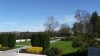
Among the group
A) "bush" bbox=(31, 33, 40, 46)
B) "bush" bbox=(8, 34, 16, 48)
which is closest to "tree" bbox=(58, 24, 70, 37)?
"bush" bbox=(8, 34, 16, 48)

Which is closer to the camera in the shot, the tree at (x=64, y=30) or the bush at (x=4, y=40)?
the bush at (x=4, y=40)

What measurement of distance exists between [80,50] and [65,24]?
72.5 metres

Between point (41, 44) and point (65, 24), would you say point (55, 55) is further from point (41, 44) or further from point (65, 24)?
point (65, 24)

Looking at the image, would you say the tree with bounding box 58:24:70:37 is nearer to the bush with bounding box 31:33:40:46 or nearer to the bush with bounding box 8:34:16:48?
the bush with bounding box 8:34:16:48

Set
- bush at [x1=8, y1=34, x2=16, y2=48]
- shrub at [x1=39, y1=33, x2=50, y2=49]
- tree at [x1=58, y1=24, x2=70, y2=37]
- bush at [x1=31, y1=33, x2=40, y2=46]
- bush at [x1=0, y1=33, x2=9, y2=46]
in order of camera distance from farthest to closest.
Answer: tree at [x1=58, y1=24, x2=70, y2=37] < bush at [x1=8, y1=34, x2=16, y2=48] < bush at [x1=0, y1=33, x2=9, y2=46] < bush at [x1=31, y1=33, x2=40, y2=46] < shrub at [x1=39, y1=33, x2=50, y2=49]

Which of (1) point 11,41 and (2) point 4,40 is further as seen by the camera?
(1) point 11,41

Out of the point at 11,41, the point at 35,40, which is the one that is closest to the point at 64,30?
the point at 11,41

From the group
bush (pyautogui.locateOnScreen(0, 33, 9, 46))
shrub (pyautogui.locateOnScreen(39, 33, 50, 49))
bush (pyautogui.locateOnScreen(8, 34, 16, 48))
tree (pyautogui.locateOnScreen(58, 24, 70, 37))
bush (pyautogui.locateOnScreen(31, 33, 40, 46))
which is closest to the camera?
shrub (pyautogui.locateOnScreen(39, 33, 50, 49))

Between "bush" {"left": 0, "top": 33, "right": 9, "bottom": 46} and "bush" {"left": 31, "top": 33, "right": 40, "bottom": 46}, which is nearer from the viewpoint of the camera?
"bush" {"left": 31, "top": 33, "right": 40, "bottom": 46}

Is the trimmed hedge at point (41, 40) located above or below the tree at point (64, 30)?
below

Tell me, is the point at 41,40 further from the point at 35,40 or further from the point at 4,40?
the point at 4,40

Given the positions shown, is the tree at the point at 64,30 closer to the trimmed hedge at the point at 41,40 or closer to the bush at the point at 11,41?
the bush at the point at 11,41

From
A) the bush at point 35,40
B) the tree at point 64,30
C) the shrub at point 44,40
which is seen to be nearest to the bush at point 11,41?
the bush at point 35,40

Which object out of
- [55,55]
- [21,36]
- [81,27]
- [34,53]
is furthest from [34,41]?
[81,27]
